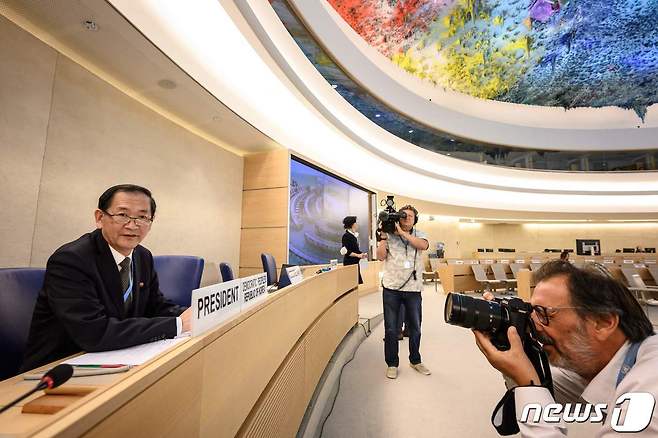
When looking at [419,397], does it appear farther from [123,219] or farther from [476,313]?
[123,219]

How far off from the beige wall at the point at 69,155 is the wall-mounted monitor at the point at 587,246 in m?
14.1

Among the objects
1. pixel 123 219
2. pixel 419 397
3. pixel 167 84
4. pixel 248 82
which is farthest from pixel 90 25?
pixel 419 397

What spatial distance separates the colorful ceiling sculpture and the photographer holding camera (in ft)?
21.3

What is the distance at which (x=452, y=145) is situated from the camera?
29.3 feet

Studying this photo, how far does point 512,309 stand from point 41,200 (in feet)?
10.5

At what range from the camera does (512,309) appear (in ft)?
2.99

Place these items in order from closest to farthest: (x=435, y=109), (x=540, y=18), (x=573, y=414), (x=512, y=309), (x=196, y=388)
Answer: (x=196, y=388) < (x=573, y=414) < (x=512, y=309) < (x=540, y=18) < (x=435, y=109)

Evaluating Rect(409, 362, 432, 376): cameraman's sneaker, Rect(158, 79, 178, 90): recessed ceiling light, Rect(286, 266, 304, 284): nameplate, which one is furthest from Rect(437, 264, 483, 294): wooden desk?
Rect(158, 79, 178, 90): recessed ceiling light

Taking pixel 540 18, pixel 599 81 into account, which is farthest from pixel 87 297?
pixel 599 81

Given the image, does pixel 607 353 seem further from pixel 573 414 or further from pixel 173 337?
pixel 173 337

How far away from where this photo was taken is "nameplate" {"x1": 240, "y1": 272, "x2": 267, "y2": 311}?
3.39 feet

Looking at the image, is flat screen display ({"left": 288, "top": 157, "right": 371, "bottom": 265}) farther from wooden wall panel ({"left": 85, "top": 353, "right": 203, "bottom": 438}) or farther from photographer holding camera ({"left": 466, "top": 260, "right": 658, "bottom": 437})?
wooden wall panel ({"left": 85, "top": 353, "right": 203, "bottom": 438})

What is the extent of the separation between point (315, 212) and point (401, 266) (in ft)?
10.9

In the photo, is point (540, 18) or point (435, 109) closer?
point (540, 18)
